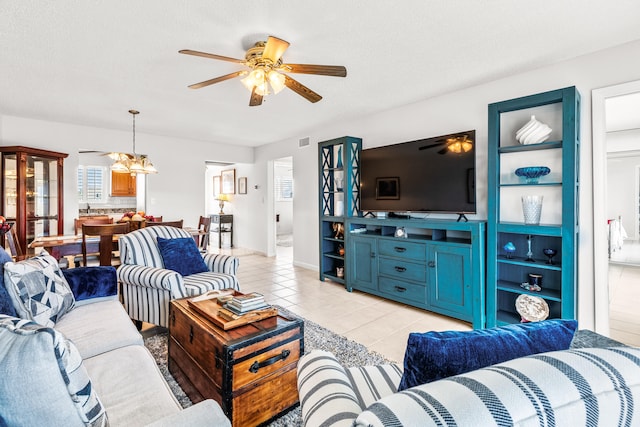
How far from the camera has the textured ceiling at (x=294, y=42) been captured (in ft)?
6.25

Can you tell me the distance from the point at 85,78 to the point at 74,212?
9.08 ft

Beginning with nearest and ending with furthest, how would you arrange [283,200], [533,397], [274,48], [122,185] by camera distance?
[533,397] < [274,48] < [122,185] < [283,200]

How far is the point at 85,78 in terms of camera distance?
9.58 feet

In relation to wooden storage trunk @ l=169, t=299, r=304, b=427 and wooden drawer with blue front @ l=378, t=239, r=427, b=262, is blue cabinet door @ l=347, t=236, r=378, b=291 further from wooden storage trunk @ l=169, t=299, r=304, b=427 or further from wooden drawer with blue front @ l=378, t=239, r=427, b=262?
wooden storage trunk @ l=169, t=299, r=304, b=427

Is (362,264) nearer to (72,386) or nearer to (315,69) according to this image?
(315,69)

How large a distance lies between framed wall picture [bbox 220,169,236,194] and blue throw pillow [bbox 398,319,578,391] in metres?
7.19

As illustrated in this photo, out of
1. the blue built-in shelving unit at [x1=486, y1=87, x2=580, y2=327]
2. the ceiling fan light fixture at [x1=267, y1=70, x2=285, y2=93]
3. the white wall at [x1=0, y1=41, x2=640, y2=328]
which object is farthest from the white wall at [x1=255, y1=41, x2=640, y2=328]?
the ceiling fan light fixture at [x1=267, y1=70, x2=285, y2=93]

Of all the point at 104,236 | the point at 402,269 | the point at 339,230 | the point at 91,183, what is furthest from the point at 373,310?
the point at 91,183

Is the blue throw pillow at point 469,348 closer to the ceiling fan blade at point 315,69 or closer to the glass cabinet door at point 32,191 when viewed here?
the ceiling fan blade at point 315,69

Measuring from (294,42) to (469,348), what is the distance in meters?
2.32

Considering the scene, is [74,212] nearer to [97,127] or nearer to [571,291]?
[97,127]

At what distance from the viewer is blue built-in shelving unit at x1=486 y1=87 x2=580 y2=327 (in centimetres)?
240

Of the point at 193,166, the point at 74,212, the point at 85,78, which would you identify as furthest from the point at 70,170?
the point at 85,78

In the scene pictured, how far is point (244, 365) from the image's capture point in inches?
58.5
